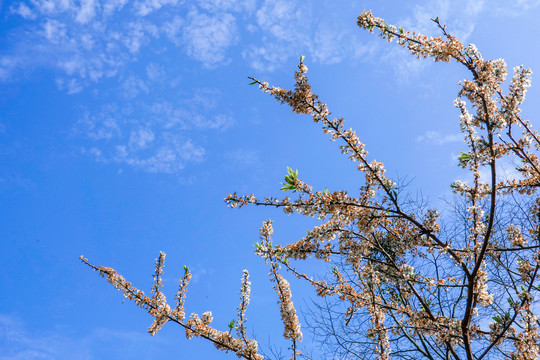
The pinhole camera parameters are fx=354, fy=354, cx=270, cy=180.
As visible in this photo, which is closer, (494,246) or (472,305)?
(472,305)

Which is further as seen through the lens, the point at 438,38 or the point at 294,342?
the point at 294,342

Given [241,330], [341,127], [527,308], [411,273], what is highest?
[341,127]

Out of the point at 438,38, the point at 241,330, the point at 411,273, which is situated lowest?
the point at 241,330

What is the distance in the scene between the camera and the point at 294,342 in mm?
5207

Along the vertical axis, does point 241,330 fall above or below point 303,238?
below

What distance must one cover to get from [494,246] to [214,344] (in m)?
4.18

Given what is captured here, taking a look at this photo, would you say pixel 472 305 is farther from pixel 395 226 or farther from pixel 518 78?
pixel 518 78

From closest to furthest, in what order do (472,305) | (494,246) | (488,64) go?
(488,64), (472,305), (494,246)

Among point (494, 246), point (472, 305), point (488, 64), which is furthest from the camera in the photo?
point (494, 246)

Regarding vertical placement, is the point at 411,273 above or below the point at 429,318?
above

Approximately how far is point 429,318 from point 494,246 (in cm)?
140

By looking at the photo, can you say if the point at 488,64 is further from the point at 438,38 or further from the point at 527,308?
the point at 527,308

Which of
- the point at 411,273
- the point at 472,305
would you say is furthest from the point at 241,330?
the point at 472,305

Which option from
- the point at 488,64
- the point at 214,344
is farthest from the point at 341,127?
the point at 214,344
